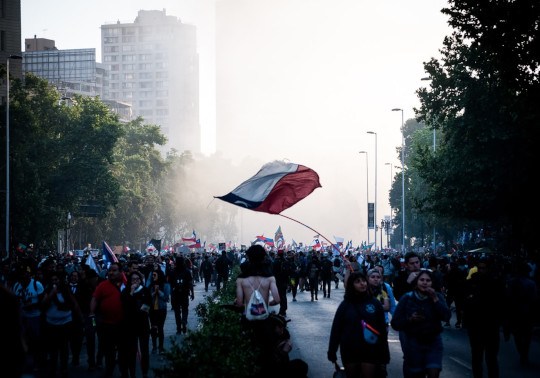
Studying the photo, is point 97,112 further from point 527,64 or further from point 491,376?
point 491,376

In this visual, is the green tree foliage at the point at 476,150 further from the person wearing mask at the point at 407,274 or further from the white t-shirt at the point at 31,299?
the white t-shirt at the point at 31,299

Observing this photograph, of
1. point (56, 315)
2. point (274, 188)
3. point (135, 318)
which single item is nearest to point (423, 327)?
point (135, 318)

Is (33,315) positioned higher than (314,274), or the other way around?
(33,315)

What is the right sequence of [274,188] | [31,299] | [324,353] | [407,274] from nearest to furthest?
1. [407,274]
2. [31,299]
3. [274,188]
4. [324,353]

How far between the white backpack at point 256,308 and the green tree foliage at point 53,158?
42.1m

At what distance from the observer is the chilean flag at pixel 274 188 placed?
14.7 m

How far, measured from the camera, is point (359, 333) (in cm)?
797

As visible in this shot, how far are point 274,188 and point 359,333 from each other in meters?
7.17

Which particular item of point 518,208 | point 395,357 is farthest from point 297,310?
point 395,357

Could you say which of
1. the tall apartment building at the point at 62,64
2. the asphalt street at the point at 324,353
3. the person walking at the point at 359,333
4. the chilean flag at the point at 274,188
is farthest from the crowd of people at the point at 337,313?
the tall apartment building at the point at 62,64

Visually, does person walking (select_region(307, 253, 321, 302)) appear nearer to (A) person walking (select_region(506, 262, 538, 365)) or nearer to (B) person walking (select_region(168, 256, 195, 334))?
(B) person walking (select_region(168, 256, 195, 334))

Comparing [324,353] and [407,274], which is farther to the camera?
[324,353]

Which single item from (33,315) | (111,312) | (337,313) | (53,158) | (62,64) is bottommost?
(33,315)

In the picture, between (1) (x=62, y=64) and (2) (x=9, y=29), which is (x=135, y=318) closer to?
(2) (x=9, y=29)
